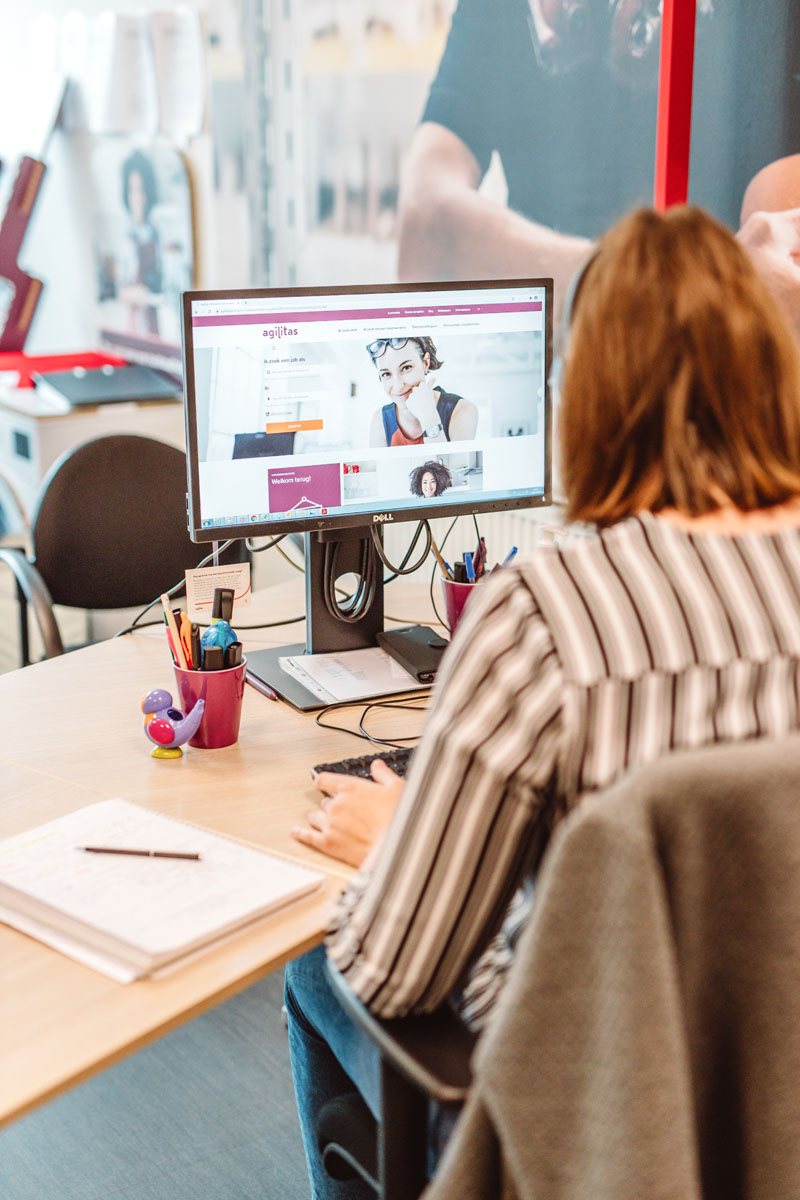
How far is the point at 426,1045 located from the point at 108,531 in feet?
5.01

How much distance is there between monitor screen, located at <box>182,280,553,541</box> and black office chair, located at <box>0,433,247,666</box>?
59 cm

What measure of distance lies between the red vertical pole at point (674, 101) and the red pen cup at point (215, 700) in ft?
4.26

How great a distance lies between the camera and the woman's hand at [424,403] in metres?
1.56

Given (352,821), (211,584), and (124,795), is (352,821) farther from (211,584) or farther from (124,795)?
(211,584)

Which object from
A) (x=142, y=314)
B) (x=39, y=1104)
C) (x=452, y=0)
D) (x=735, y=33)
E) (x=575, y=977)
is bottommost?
(x=39, y=1104)

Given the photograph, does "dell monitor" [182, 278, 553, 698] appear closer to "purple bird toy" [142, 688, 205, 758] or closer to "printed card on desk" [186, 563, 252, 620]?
"printed card on desk" [186, 563, 252, 620]

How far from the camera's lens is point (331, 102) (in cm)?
309

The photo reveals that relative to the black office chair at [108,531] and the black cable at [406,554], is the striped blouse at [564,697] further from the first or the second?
the black office chair at [108,531]

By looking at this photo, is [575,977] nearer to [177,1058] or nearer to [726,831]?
[726,831]

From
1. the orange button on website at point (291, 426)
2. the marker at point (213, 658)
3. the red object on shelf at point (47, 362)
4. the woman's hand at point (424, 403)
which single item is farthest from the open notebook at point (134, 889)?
the red object on shelf at point (47, 362)

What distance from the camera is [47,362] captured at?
4020mm

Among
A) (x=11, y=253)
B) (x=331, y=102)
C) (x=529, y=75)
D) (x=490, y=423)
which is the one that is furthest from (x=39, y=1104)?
(x=11, y=253)

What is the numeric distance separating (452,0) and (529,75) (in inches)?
13.2

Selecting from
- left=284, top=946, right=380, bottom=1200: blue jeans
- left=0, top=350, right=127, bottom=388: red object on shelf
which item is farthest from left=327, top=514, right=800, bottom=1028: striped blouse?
left=0, top=350, right=127, bottom=388: red object on shelf
